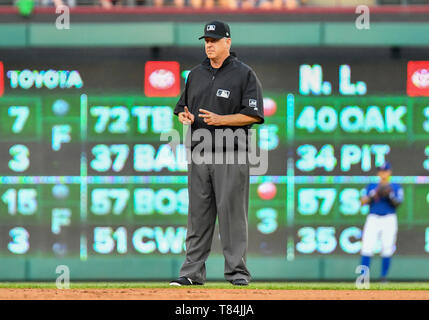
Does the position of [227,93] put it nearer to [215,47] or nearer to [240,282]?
[215,47]

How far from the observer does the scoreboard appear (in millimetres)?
16750

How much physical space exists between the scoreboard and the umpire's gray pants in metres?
7.39

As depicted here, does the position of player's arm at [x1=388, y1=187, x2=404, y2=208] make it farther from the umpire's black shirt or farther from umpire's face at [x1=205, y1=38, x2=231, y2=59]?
umpire's face at [x1=205, y1=38, x2=231, y2=59]

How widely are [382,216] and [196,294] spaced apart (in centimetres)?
790

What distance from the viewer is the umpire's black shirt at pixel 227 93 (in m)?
9.22

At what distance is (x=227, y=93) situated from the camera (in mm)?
9250

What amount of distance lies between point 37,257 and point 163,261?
1770 mm

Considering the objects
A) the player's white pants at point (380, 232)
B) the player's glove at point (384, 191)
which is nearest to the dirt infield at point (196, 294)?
the player's glove at point (384, 191)

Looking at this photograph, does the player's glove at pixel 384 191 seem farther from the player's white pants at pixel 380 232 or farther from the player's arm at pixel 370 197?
the player's white pants at pixel 380 232

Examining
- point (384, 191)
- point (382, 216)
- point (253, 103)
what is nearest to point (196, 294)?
point (253, 103)

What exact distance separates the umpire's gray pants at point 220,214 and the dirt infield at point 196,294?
308 millimetres

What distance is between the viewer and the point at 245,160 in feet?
30.4

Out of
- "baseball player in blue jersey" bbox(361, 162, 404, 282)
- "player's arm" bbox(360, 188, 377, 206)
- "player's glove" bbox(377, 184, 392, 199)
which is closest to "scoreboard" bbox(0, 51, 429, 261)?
"baseball player in blue jersey" bbox(361, 162, 404, 282)
